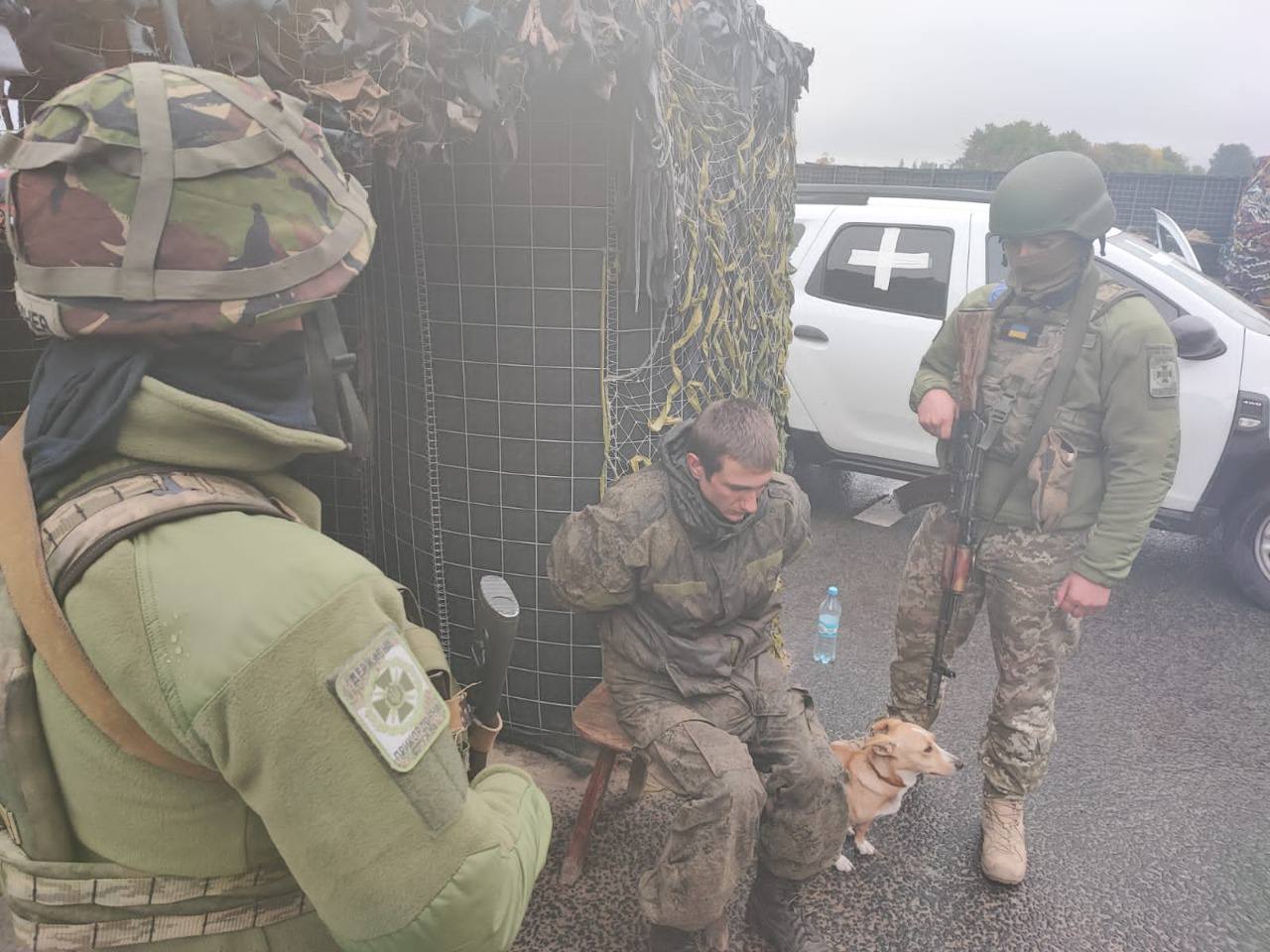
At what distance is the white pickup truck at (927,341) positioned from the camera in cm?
463

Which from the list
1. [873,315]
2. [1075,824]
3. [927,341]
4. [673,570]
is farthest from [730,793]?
[873,315]

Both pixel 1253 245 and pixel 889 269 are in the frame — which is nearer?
pixel 889 269

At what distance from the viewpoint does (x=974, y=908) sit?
9.02 ft

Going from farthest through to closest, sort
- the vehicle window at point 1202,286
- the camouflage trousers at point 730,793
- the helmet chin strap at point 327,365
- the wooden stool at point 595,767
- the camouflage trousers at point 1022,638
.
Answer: the vehicle window at point 1202,286
the camouflage trousers at point 1022,638
the wooden stool at point 595,767
the camouflage trousers at point 730,793
the helmet chin strap at point 327,365

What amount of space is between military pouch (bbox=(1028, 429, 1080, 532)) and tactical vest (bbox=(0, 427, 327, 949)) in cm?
239

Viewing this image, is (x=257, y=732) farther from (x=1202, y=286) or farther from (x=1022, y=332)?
(x=1202, y=286)

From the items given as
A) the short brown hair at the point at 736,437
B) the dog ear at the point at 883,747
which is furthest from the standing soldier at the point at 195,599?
the dog ear at the point at 883,747

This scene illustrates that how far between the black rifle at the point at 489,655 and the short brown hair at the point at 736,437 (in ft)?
2.86

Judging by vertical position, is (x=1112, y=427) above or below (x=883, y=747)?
above

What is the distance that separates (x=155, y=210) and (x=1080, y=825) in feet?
11.2

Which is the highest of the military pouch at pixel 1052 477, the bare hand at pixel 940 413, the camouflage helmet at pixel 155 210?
the camouflage helmet at pixel 155 210

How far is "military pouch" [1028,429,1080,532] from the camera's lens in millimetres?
2738

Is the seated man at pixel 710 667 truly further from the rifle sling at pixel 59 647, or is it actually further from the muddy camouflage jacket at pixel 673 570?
the rifle sling at pixel 59 647

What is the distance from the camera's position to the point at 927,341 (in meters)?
5.29
